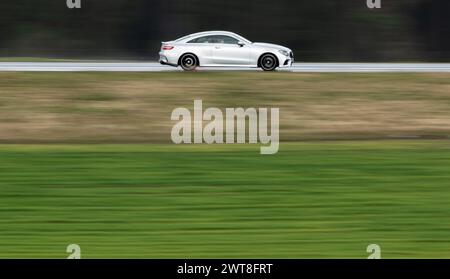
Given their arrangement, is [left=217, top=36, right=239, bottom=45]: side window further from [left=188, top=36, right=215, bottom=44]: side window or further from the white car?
the white car

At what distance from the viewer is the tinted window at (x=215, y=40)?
27953mm

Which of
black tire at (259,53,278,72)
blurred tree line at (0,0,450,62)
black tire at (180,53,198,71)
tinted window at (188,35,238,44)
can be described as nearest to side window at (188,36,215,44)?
tinted window at (188,35,238,44)

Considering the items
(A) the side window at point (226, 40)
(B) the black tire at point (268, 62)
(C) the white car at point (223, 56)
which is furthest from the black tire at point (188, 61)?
(B) the black tire at point (268, 62)

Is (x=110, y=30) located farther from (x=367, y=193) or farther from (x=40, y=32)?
(x=367, y=193)

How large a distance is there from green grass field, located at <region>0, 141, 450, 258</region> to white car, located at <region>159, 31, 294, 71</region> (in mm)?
9628

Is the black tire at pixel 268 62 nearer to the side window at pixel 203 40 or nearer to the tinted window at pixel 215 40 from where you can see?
the tinted window at pixel 215 40

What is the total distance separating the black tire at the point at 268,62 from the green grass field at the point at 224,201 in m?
9.59

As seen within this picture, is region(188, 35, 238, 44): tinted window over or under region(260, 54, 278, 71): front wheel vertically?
over

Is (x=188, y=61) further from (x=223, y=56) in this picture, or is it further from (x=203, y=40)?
(x=223, y=56)

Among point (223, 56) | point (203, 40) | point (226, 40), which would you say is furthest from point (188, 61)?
point (226, 40)

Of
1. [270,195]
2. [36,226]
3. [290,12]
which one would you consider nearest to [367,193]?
[270,195]

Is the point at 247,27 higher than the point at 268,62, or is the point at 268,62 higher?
the point at 247,27

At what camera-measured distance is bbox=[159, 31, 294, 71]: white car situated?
27.4 meters

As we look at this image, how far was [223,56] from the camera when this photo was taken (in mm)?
27672
